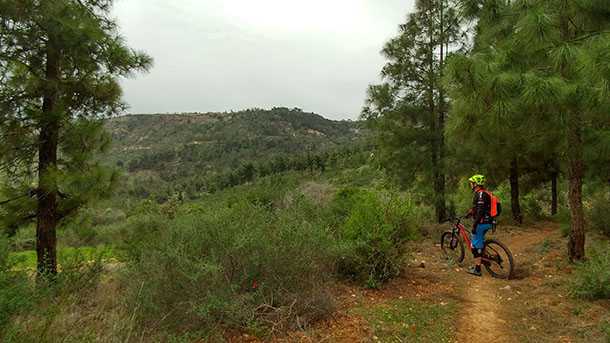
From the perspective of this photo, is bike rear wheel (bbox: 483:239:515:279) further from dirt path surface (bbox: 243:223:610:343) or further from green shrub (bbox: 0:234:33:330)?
green shrub (bbox: 0:234:33:330)

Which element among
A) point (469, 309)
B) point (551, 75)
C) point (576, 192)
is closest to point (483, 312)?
point (469, 309)

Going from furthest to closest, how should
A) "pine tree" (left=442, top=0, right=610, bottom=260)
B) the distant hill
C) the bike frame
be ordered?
the distant hill, the bike frame, "pine tree" (left=442, top=0, right=610, bottom=260)

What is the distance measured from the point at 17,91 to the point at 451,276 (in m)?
9.10

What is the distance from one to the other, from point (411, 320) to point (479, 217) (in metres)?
2.99

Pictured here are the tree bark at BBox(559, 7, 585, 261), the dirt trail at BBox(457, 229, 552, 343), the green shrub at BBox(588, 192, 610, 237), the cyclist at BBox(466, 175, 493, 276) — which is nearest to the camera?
the dirt trail at BBox(457, 229, 552, 343)

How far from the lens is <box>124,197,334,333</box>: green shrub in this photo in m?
4.59

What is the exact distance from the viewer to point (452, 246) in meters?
9.14

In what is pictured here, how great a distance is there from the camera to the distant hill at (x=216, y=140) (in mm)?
97062

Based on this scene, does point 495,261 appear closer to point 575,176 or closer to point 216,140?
point 575,176

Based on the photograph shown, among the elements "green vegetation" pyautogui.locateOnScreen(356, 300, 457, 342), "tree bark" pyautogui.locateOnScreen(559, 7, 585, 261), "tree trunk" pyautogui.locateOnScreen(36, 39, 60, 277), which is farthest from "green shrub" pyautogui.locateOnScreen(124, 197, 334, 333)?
"tree bark" pyautogui.locateOnScreen(559, 7, 585, 261)

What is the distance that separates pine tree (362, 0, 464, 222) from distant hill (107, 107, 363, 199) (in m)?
70.1

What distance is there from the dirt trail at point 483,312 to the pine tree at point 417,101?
571 cm

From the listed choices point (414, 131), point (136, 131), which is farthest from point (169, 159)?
point (414, 131)

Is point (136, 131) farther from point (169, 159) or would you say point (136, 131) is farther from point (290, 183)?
point (290, 183)
